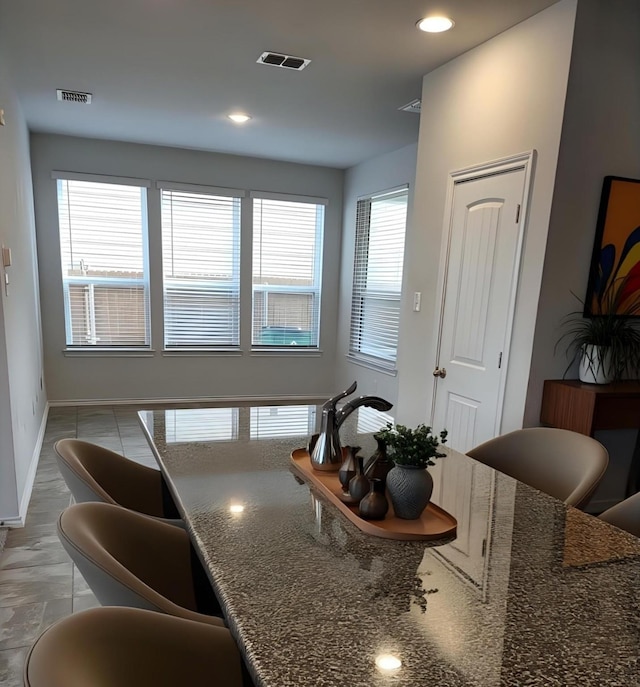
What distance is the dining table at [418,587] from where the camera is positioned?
76 cm

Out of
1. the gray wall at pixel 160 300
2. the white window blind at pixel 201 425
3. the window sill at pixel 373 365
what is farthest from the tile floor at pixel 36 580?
the window sill at pixel 373 365

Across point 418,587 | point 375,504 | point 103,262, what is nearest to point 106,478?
point 375,504

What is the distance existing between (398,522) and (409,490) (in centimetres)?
8

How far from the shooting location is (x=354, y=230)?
5742 mm

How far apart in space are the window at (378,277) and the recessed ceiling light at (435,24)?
2.21m

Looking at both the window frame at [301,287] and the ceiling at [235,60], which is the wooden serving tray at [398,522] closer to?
the ceiling at [235,60]

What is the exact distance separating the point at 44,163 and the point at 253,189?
2.07m

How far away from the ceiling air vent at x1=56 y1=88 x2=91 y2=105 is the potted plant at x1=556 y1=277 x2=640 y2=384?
3638mm

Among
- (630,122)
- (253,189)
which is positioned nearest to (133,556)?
(630,122)

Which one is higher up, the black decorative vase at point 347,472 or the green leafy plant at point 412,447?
the green leafy plant at point 412,447

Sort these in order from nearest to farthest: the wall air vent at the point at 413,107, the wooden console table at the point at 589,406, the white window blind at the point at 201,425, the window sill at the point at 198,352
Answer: the white window blind at the point at 201,425, the wooden console table at the point at 589,406, the wall air vent at the point at 413,107, the window sill at the point at 198,352

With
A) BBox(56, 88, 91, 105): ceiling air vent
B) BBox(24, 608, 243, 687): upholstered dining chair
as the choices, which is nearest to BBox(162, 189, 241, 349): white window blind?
BBox(56, 88, 91, 105): ceiling air vent

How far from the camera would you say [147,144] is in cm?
518

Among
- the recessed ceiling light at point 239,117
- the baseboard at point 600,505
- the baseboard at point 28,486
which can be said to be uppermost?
the recessed ceiling light at point 239,117
